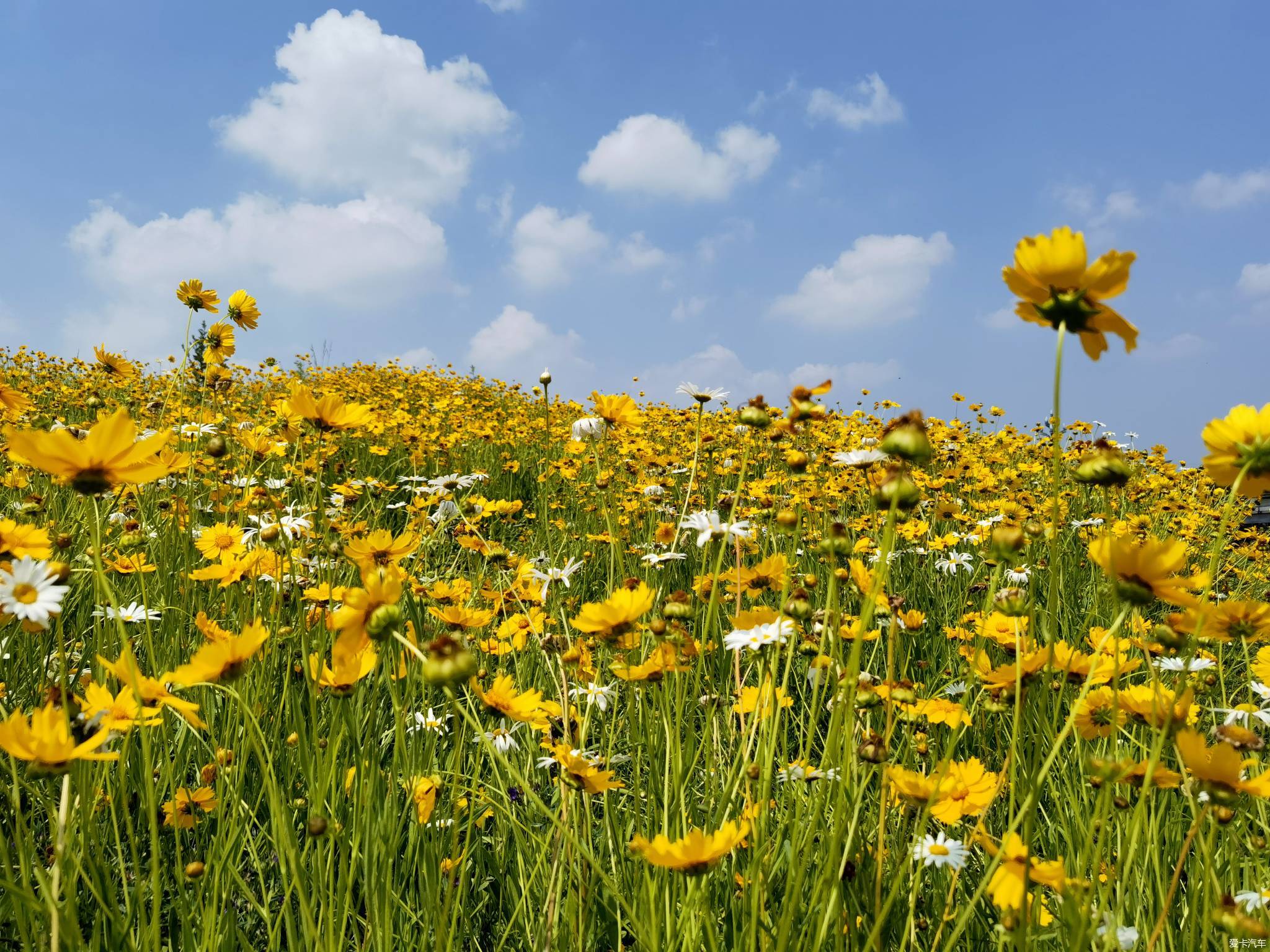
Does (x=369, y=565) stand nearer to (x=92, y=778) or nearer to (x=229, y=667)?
(x=229, y=667)

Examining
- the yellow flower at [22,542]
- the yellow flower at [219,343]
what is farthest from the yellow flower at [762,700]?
the yellow flower at [219,343]

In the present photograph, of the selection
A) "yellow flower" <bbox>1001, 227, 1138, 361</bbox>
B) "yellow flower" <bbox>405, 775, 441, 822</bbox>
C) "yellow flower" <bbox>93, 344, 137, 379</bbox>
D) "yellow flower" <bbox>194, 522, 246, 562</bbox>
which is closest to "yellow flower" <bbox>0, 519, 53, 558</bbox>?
"yellow flower" <bbox>405, 775, 441, 822</bbox>

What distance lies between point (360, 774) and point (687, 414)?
3.51 m

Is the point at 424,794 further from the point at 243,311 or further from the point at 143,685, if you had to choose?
the point at 243,311

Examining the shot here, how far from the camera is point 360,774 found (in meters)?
0.82

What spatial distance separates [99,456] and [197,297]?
167cm

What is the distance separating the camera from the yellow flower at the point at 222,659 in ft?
2.31

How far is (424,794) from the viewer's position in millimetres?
933

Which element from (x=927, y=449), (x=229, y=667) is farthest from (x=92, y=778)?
(x=927, y=449)

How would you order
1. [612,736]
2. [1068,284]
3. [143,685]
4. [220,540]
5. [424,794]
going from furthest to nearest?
1. [220,540]
2. [612,736]
3. [424,794]
4. [143,685]
5. [1068,284]

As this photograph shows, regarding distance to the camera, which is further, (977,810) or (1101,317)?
(977,810)

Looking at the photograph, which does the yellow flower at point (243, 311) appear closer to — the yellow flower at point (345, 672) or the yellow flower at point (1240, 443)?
the yellow flower at point (345, 672)

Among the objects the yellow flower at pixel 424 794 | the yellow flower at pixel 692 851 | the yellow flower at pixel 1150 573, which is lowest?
the yellow flower at pixel 424 794

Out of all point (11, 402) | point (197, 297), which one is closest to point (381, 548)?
point (11, 402)
